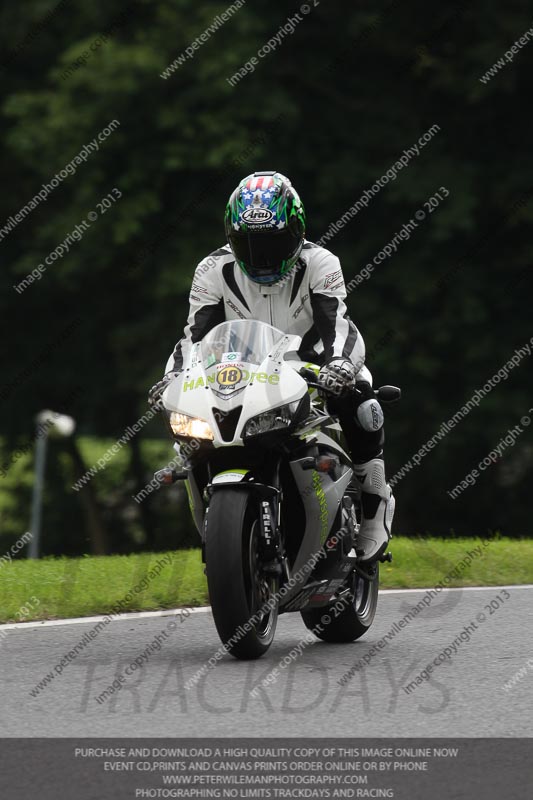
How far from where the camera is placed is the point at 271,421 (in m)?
6.75

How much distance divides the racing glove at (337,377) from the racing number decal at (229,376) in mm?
401

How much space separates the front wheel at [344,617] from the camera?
7652 millimetres

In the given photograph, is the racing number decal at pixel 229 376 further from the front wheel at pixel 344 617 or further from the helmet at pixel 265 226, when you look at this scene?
the front wheel at pixel 344 617

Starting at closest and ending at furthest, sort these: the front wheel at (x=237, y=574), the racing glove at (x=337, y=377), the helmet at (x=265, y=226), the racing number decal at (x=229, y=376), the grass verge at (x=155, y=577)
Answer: the front wheel at (x=237, y=574) → the racing number decal at (x=229, y=376) → the racing glove at (x=337, y=377) → the helmet at (x=265, y=226) → the grass verge at (x=155, y=577)

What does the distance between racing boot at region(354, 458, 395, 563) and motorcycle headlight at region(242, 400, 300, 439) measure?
112 centimetres

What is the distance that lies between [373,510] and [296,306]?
114 cm

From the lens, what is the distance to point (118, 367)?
2281cm

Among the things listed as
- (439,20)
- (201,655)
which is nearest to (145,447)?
(439,20)

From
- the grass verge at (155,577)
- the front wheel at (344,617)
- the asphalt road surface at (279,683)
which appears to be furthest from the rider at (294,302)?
the grass verge at (155,577)

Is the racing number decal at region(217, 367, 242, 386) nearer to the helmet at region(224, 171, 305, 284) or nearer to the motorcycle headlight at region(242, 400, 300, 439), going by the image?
the motorcycle headlight at region(242, 400, 300, 439)

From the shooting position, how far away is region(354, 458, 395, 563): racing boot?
7746mm

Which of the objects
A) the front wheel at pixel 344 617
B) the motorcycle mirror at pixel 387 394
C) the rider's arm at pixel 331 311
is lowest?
the front wheel at pixel 344 617

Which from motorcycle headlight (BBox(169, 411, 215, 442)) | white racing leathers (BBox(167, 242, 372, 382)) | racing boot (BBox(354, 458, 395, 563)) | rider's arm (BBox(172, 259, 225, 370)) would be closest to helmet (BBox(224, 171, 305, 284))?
white racing leathers (BBox(167, 242, 372, 382))
